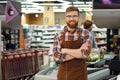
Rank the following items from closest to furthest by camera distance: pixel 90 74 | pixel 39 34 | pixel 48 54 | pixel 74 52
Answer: pixel 74 52 → pixel 90 74 → pixel 48 54 → pixel 39 34

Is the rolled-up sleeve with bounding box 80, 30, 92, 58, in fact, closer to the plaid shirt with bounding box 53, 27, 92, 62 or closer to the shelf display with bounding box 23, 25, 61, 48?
the plaid shirt with bounding box 53, 27, 92, 62

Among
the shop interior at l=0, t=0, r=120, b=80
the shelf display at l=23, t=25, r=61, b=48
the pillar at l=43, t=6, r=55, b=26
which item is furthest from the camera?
the pillar at l=43, t=6, r=55, b=26

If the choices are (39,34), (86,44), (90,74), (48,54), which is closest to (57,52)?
(86,44)

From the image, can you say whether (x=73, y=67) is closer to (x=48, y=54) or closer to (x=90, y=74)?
(x=90, y=74)

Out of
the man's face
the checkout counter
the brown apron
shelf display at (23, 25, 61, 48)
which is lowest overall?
shelf display at (23, 25, 61, 48)

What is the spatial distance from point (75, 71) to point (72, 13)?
50cm

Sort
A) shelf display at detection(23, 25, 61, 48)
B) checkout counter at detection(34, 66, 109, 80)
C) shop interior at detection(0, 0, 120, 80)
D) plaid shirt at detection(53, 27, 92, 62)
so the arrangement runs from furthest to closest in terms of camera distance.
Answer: shelf display at detection(23, 25, 61, 48), checkout counter at detection(34, 66, 109, 80), plaid shirt at detection(53, 27, 92, 62), shop interior at detection(0, 0, 120, 80)

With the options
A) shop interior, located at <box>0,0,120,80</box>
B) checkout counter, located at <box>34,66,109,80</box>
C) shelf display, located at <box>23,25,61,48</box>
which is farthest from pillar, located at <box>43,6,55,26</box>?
checkout counter, located at <box>34,66,109,80</box>

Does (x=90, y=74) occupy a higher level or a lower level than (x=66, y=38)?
lower

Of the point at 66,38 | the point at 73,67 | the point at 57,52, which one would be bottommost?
the point at 73,67

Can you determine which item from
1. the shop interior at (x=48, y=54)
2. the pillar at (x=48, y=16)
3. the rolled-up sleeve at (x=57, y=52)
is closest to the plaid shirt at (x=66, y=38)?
the rolled-up sleeve at (x=57, y=52)

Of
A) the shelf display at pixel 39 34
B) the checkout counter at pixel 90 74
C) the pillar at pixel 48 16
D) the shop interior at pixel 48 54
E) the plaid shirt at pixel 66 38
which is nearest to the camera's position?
the shop interior at pixel 48 54

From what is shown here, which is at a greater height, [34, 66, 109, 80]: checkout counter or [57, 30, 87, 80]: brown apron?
[57, 30, 87, 80]: brown apron

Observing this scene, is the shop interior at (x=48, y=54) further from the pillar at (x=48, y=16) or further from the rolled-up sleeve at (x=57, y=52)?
the pillar at (x=48, y=16)
